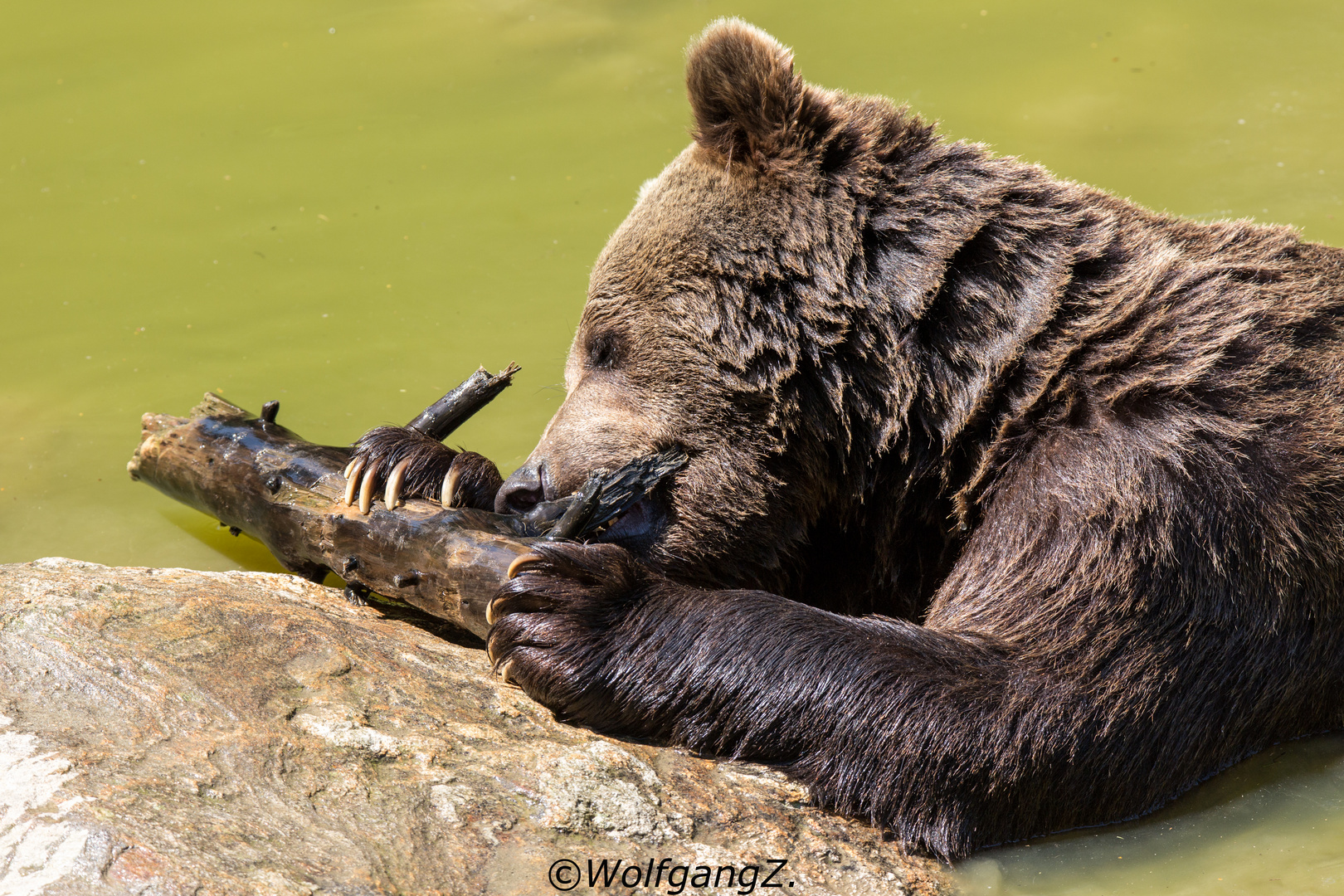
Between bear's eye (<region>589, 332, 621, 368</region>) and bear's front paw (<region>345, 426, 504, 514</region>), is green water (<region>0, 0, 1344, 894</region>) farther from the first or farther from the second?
bear's eye (<region>589, 332, 621, 368</region>)

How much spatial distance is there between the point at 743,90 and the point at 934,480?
150 centimetres

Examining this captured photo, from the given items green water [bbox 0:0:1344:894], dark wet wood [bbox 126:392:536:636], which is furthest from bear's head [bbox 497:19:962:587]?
green water [bbox 0:0:1344:894]

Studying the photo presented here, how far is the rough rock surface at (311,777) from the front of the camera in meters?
2.79

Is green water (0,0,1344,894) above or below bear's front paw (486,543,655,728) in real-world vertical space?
above

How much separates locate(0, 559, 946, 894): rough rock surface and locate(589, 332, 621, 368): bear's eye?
1.28 meters

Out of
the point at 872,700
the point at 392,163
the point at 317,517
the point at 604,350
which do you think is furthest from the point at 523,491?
the point at 392,163

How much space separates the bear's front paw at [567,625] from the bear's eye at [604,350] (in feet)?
3.17

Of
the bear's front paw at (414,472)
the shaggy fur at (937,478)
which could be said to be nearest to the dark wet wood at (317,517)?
the bear's front paw at (414,472)

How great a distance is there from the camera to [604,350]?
4711mm

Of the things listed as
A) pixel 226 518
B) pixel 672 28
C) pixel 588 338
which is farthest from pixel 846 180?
pixel 672 28

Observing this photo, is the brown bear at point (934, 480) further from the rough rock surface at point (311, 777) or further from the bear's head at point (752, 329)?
the rough rock surface at point (311, 777)

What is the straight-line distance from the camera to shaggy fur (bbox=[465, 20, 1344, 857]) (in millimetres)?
3682

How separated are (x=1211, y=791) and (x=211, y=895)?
2.95 meters

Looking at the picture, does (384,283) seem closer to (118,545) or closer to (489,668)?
(118,545)
